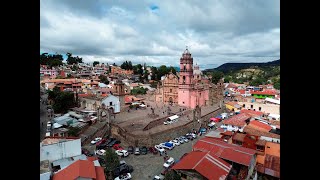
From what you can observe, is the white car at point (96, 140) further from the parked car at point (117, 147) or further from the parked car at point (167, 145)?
the parked car at point (167, 145)

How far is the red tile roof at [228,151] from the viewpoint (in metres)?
8.95

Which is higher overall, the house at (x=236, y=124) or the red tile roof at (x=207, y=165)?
the house at (x=236, y=124)

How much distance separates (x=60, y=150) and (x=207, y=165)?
18.8 feet

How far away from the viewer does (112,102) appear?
19656 millimetres

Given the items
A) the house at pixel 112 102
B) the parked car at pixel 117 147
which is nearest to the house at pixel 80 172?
the parked car at pixel 117 147

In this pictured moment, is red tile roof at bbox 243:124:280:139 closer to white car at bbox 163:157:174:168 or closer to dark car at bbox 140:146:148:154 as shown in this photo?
white car at bbox 163:157:174:168

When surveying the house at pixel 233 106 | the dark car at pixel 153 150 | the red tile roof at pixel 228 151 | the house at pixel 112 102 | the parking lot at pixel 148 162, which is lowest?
the parking lot at pixel 148 162

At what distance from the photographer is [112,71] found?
52.1 meters

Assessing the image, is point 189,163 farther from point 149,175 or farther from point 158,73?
point 158,73

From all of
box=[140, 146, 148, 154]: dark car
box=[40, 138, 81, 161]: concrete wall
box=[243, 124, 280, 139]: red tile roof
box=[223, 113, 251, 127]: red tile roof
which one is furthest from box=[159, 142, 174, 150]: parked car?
box=[40, 138, 81, 161]: concrete wall

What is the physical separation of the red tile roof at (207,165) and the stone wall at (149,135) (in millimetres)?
4603

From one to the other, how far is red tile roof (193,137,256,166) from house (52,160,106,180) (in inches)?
177
